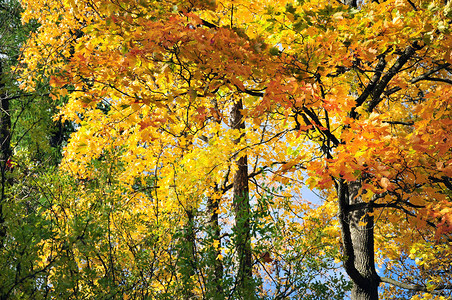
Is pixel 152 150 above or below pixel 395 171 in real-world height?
above

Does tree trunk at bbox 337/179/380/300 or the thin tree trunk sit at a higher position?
tree trunk at bbox 337/179/380/300

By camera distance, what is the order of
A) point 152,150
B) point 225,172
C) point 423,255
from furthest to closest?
point 225,172
point 152,150
point 423,255

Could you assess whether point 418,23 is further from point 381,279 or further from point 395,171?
point 381,279

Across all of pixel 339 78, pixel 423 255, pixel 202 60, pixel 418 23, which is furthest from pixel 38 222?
pixel 423 255

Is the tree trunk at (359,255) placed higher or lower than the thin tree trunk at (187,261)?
higher

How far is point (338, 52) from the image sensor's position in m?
4.02

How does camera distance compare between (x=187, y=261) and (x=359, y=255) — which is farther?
(x=359, y=255)

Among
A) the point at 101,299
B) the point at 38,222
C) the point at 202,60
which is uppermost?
the point at 202,60

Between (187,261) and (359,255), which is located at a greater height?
(359,255)

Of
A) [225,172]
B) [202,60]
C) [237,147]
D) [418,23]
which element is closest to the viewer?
[202,60]

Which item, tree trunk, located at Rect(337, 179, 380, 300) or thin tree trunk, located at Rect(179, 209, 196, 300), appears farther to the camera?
tree trunk, located at Rect(337, 179, 380, 300)

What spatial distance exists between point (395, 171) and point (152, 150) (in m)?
5.35

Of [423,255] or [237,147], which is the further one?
[237,147]

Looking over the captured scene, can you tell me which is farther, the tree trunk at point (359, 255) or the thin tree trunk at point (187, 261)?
the tree trunk at point (359, 255)
